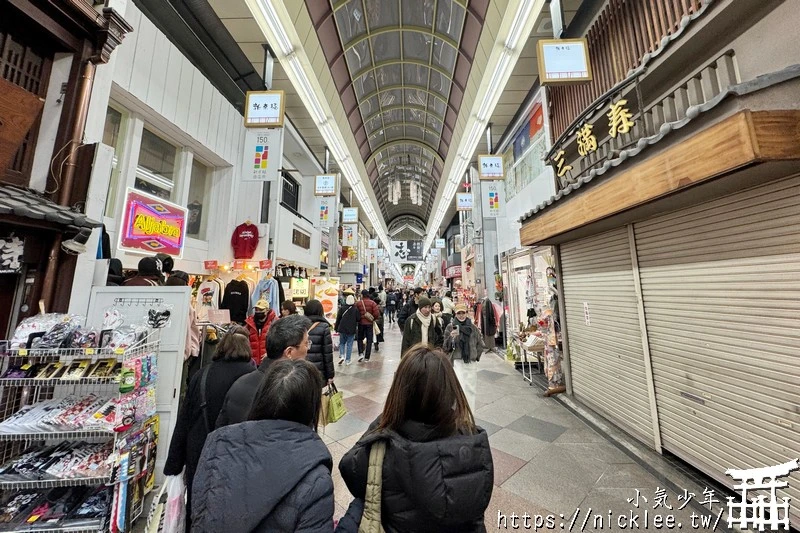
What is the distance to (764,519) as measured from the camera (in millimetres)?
2072

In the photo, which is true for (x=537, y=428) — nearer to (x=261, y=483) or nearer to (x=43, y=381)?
(x=261, y=483)

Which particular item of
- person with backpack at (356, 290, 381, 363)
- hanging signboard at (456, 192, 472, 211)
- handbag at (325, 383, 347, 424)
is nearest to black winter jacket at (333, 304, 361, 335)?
person with backpack at (356, 290, 381, 363)

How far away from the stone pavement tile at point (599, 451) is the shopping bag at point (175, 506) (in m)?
3.45

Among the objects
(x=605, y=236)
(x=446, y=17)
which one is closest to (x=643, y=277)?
(x=605, y=236)

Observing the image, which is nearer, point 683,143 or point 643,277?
point 683,143

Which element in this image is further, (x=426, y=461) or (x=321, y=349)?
(x=321, y=349)

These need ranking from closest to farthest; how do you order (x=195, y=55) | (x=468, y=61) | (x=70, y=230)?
(x=70, y=230) < (x=195, y=55) < (x=468, y=61)

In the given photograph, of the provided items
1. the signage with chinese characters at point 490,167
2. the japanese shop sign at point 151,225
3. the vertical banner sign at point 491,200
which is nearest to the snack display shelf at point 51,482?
the japanese shop sign at point 151,225

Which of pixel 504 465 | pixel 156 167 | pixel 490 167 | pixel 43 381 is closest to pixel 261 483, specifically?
pixel 43 381

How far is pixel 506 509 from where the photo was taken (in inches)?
92.6

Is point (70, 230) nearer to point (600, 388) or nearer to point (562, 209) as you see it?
point (562, 209)

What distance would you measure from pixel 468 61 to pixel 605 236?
622cm

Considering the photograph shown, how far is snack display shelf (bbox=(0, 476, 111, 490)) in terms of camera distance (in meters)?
1.81

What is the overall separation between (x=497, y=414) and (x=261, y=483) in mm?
3926
